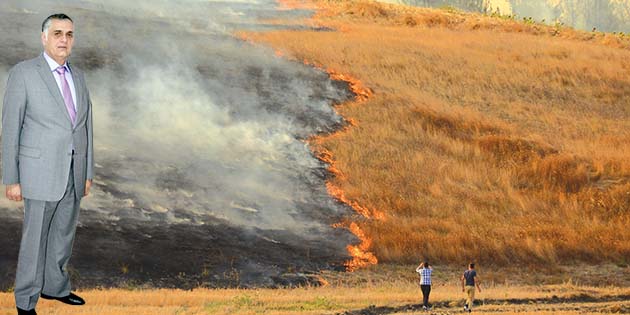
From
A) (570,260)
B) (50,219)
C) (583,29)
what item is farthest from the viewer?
(583,29)

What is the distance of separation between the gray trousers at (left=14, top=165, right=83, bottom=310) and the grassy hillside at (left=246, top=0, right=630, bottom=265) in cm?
794

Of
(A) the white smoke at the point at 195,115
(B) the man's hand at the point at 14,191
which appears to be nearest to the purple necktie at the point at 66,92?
(B) the man's hand at the point at 14,191

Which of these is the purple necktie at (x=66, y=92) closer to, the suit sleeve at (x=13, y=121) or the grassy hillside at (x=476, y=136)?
the suit sleeve at (x=13, y=121)

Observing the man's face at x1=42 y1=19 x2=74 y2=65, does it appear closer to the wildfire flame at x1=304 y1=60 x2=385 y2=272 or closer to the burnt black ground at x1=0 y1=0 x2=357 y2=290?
the burnt black ground at x1=0 y1=0 x2=357 y2=290

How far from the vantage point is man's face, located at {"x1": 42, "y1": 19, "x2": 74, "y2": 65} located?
6457 mm

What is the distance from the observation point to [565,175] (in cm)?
1773

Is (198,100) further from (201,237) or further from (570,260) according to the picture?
(570,260)

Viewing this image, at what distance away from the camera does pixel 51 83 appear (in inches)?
257

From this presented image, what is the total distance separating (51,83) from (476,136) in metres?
13.1

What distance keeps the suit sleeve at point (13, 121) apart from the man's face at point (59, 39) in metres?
0.25

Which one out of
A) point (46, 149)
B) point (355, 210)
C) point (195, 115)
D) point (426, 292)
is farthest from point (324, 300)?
point (195, 115)

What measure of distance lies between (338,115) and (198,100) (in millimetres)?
2595

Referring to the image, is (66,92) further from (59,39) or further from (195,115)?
(195,115)

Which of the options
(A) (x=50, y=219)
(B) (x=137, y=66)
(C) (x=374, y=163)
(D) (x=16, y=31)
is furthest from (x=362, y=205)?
(A) (x=50, y=219)
